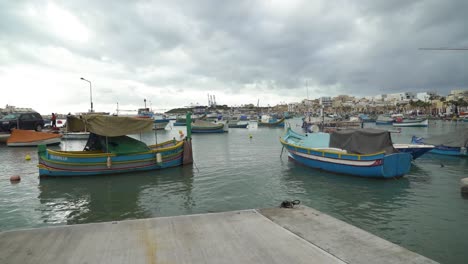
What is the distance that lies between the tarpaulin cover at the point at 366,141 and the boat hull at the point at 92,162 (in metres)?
12.1

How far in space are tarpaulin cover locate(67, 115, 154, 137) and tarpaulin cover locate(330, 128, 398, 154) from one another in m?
12.8

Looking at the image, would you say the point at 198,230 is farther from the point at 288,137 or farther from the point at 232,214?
the point at 288,137

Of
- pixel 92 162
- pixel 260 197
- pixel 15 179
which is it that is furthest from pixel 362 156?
pixel 15 179

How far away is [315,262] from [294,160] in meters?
16.6

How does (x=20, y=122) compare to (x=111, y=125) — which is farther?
(x=20, y=122)

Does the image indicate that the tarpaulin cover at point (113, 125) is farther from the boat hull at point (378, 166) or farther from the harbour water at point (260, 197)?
the boat hull at point (378, 166)

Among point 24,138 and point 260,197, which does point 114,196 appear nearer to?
point 260,197

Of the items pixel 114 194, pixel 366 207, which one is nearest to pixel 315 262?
pixel 366 207

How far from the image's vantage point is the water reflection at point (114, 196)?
10547 mm

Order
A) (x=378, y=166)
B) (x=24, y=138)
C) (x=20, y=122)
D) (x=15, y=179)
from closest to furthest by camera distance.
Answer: (x=378, y=166)
(x=15, y=179)
(x=24, y=138)
(x=20, y=122)

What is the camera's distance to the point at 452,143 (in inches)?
914

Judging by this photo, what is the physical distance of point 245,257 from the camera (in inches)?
200

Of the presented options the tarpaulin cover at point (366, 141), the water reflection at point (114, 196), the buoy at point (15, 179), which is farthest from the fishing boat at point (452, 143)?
the buoy at point (15, 179)

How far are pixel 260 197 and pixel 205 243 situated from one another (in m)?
7.13
